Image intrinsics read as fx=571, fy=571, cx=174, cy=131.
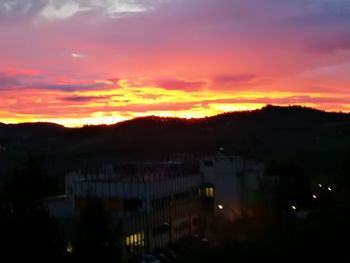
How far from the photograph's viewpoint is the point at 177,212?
44.8m

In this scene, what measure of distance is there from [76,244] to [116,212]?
13.8 metres

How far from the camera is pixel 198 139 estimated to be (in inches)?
5906

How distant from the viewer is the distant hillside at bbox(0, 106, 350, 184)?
109562 mm

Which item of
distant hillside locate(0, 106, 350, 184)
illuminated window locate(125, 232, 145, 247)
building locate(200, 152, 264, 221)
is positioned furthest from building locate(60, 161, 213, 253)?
distant hillside locate(0, 106, 350, 184)

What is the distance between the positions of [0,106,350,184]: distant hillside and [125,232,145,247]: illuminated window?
180 feet

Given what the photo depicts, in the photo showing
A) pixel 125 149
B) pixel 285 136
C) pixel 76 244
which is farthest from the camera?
pixel 125 149

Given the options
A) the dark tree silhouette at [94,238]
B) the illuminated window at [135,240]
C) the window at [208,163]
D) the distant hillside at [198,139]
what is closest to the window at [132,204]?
the illuminated window at [135,240]

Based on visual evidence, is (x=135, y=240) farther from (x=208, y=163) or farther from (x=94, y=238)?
(x=208, y=163)

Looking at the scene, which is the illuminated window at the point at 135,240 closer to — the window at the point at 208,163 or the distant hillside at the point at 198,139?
the window at the point at 208,163

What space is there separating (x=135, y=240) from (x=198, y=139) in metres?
113

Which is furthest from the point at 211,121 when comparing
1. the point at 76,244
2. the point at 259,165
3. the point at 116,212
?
the point at 76,244

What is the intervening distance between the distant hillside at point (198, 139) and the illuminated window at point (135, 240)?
54.9 meters

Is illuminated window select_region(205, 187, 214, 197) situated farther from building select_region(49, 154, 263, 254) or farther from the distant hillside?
the distant hillside

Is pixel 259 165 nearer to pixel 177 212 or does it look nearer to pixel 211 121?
pixel 177 212
